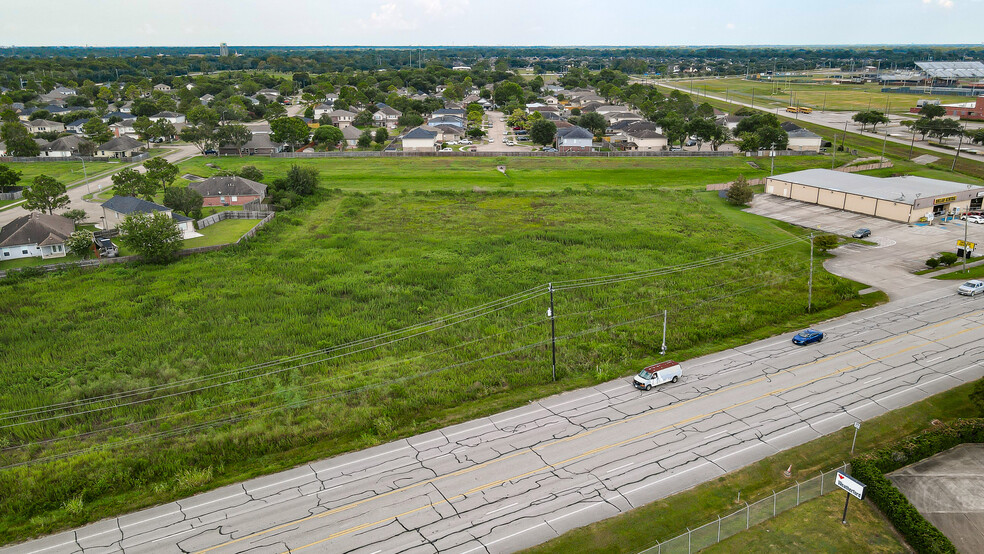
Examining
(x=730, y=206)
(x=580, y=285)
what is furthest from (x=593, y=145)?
(x=580, y=285)

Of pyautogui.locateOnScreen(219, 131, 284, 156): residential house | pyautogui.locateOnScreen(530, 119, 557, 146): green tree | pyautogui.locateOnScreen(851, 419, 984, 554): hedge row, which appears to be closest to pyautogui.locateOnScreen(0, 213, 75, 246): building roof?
pyautogui.locateOnScreen(219, 131, 284, 156): residential house

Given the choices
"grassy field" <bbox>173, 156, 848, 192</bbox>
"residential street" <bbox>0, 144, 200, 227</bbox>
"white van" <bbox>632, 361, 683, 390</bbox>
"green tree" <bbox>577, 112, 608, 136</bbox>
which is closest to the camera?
"white van" <bbox>632, 361, 683, 390</bbox>

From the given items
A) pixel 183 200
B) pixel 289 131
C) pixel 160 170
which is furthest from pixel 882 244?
pixel 289 131

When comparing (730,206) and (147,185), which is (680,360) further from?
(147,185)

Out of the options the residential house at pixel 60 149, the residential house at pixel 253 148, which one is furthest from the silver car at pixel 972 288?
the residential house at pixel 60 149

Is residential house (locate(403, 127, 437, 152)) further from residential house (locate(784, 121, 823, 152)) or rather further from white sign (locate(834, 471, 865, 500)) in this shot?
white sign (locate(834, 471, 865, 500))

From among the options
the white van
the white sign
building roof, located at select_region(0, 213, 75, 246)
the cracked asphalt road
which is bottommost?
the cracked asphalt road

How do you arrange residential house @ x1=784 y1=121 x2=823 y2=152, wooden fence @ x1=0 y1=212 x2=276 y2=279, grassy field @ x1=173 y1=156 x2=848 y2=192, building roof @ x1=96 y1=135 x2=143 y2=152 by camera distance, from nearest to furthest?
wooden fence @ x1=0 y1=212 x2=276 y2=279 → grassy field @ x1=173 y1=156 x2=848 y2=192 → building roof @ x1=96 y1=135 x2=143 y2=152 → residential house @ x1=784 y1=121 x2=823 y2=152
